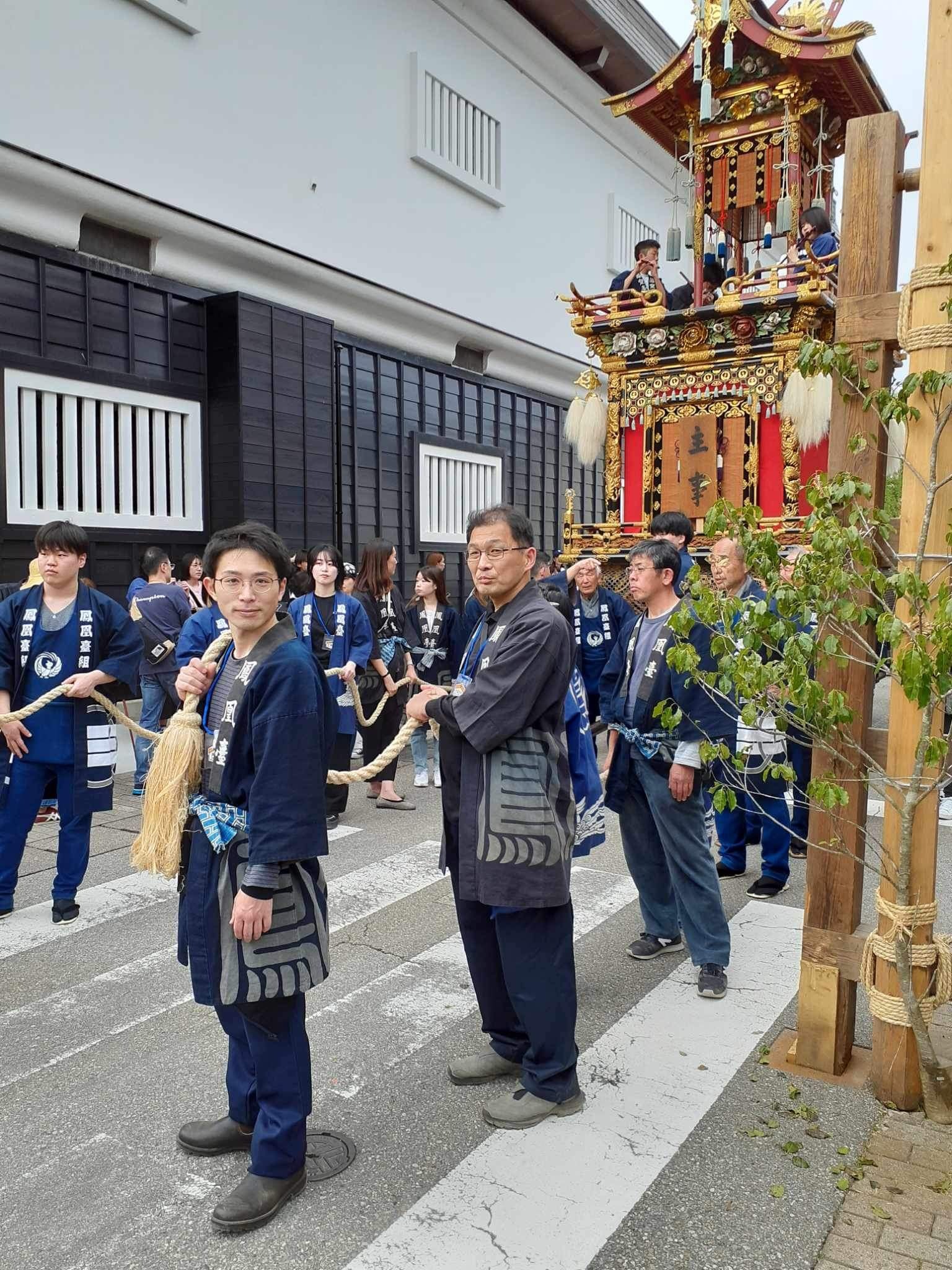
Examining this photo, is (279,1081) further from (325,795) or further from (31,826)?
(31,826)

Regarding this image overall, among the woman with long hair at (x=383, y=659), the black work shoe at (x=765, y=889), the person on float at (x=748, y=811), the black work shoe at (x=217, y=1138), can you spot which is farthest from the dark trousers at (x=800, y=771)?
the black work shoe at (x=217, y=1138)

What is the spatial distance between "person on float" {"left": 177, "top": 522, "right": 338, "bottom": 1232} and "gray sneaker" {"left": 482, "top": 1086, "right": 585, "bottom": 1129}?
25.7 inches

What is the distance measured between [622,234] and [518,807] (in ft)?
49.0

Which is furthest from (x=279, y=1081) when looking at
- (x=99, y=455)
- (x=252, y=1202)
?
(x=99, y=455)

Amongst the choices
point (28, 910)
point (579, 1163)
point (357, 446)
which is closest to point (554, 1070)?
point (579, 1163)

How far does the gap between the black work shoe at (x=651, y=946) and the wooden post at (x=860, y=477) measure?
1064mm

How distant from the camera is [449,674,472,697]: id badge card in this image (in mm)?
3041

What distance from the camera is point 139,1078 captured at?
3.20 meters

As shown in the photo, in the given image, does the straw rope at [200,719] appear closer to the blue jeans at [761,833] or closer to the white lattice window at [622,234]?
the blue jeans at [761,833]

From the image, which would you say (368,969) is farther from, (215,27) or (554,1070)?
(215,27)

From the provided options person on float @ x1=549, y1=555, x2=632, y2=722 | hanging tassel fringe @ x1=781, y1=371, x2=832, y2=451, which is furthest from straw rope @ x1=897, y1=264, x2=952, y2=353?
hanging tassel fringe @ x1=781, y1=371, x2=832, y2=451

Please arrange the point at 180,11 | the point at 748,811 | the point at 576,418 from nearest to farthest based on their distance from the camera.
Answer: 1. the point at 748,811
2. the point at 180,11
3. the point at 576,418

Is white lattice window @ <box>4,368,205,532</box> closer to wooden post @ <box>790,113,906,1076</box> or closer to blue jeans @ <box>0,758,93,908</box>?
blue jeans @ <box>0,758,93,908</box>

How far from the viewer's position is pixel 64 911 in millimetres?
4652
